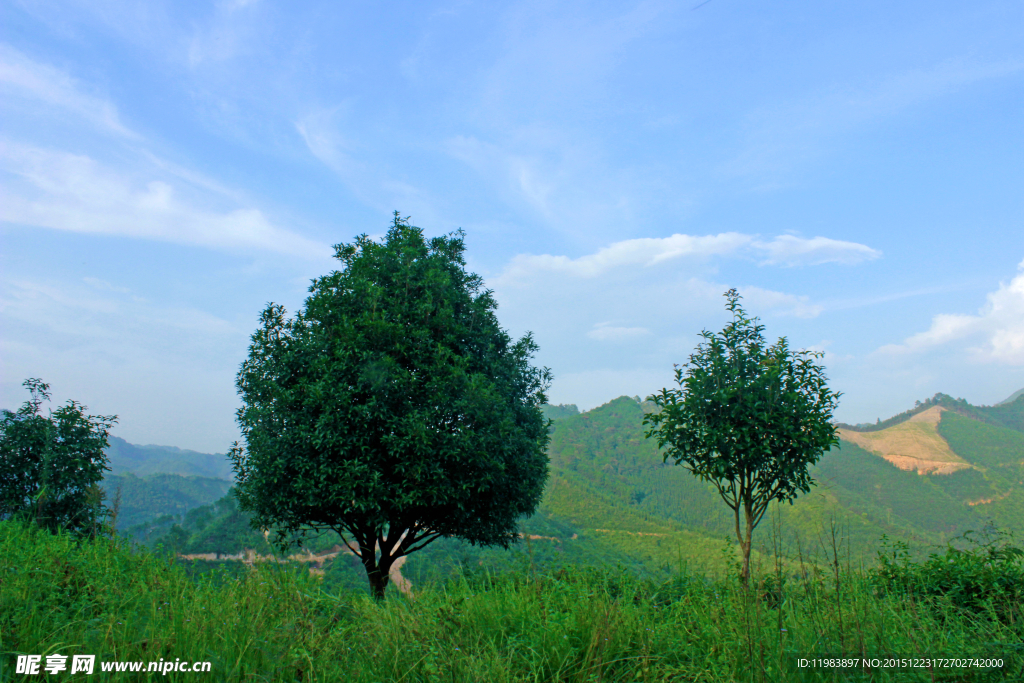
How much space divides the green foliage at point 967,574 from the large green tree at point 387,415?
786cm

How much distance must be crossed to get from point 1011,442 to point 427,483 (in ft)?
829

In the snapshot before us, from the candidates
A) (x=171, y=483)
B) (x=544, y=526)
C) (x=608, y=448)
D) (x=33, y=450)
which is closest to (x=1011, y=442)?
(x=608, y=448)

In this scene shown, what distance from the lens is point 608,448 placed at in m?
174

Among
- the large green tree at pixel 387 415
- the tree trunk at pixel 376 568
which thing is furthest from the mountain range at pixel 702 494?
the large green tree at pixel 387 415

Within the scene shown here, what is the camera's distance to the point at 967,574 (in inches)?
328

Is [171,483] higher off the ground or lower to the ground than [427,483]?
lower

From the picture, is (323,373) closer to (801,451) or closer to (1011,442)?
(801,451)

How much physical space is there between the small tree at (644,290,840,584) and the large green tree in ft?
13.7

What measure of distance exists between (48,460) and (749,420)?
19.6 m

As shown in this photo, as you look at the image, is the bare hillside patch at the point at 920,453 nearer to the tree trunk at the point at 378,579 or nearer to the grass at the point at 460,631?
the tree trunk at the point at 378,579

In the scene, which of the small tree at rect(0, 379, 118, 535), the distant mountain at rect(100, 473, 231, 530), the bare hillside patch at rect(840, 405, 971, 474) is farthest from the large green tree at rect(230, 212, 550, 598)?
the bare hillside patch at rect(840, 405, 971, 474)

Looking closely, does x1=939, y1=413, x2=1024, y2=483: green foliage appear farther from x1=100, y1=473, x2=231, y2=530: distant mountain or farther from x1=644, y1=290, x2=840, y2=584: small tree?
x1=100, y1=473, x2=231, y2=530: distant mountain

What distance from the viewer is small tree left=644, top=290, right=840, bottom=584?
1127cm

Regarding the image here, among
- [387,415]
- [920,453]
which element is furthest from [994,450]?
[387,415]
